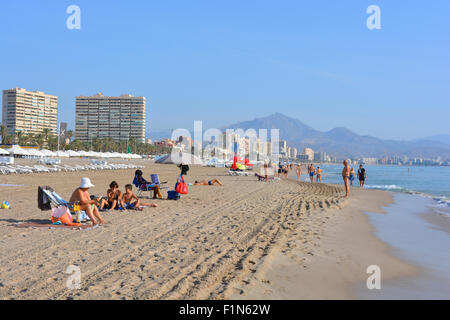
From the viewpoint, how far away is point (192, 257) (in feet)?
16.4

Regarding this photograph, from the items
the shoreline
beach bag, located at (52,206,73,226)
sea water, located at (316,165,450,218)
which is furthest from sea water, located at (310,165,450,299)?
beach bag, located at (52,206,73,226)

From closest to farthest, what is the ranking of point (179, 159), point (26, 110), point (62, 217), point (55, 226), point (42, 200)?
point (55, 226) → point (62, 217) → point (42, 200) → point (179, 159) → point (26, 110)

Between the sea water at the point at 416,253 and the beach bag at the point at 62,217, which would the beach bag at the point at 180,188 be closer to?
the beach bag at the point at 62,217

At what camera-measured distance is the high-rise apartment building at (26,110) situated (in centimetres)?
14850

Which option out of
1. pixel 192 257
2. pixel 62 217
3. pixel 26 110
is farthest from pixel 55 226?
pixel 26 110

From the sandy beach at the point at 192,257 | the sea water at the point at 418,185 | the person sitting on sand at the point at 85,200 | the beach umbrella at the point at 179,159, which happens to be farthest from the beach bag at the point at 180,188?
the sea water at the point at 418,185

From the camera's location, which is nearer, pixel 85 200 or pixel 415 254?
pixel 415 254

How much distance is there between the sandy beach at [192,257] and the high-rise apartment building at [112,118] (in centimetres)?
15344

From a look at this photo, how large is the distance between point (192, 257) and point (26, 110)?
167249 mm

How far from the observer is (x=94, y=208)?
7.12 metres

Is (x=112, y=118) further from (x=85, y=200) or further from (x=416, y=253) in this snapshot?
(x=416, y=253)
